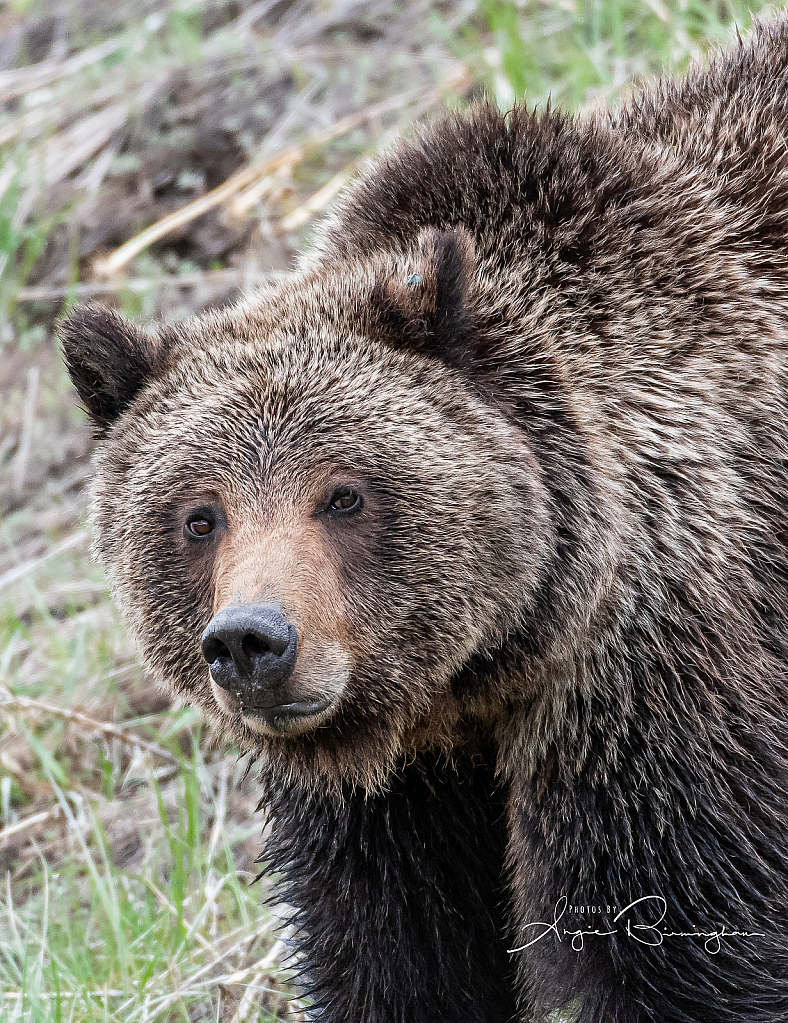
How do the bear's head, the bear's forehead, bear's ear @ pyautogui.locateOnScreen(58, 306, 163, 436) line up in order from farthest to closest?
bear's ear @ pyautogui.locateOnScreen(58, 306, 163, 436), the bear's forehead, the bear's head

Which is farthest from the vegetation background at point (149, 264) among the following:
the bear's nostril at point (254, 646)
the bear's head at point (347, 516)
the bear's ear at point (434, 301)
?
the bear's ear at point (434, 301)

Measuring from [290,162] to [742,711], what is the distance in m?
6.35

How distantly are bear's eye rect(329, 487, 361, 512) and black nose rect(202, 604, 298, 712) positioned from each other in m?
0.42

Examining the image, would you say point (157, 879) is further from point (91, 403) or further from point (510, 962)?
point (91, 403)

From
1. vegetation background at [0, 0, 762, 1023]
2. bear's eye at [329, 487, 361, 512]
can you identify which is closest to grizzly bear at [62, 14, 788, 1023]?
bear's eye at [329, 487, 361, 512]

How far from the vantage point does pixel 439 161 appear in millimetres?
4117

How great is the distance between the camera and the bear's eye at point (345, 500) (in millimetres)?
3541

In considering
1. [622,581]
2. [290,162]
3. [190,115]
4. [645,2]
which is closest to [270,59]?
[190,115]

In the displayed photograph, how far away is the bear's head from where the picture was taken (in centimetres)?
346

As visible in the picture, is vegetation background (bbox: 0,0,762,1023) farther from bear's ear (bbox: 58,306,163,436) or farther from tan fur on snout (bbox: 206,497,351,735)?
bear's ear (bbox: 58,306,163,436)

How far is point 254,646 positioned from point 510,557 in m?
0.77

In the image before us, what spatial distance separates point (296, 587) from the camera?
3.32 m

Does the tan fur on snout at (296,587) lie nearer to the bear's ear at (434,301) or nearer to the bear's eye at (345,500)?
the bear's eye at (345,500)
